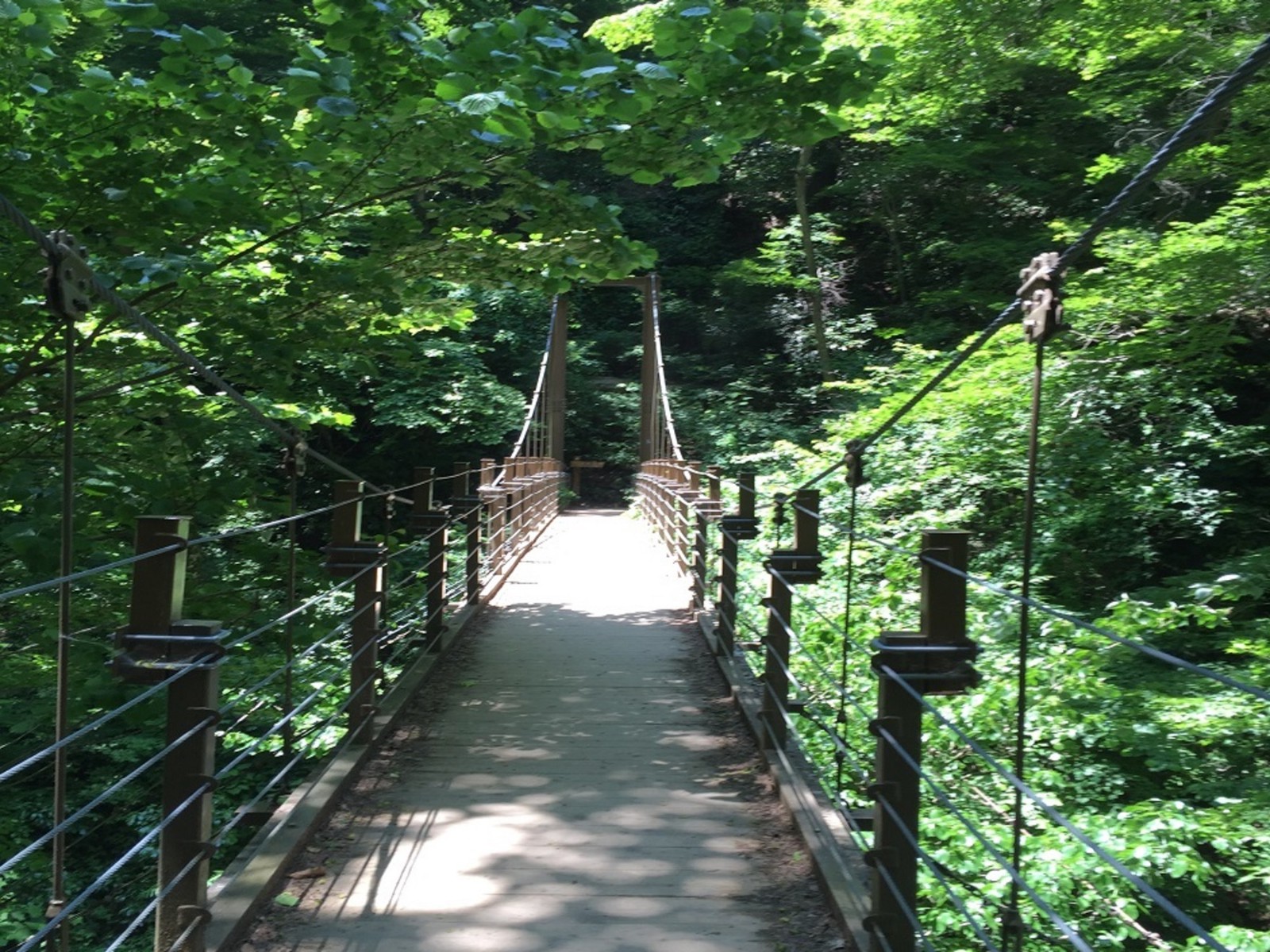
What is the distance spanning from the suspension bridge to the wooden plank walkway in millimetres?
12

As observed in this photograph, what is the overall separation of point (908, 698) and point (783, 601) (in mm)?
1660

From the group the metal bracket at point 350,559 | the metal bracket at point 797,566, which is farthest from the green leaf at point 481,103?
the metal bracket at point 797,566

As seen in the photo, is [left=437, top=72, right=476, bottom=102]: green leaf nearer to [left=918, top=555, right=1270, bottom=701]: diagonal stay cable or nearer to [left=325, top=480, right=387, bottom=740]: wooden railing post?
[left=325, top=480, right=387, bottom=740]: wooden railing post

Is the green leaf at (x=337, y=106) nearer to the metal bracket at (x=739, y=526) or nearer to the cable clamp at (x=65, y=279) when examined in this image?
the cable clamp at (x=65, y=279)

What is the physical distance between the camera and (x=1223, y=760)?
5.86m

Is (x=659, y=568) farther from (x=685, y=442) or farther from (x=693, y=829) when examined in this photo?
(x=685, y=442)

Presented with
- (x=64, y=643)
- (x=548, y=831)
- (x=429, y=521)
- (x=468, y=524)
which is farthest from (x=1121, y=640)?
(x=468, y=524)

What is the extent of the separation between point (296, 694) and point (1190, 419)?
706 cm

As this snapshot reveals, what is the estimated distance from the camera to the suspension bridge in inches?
81.3

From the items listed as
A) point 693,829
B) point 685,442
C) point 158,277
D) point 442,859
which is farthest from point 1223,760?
point 685,442

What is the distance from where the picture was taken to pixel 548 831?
3.13 meters

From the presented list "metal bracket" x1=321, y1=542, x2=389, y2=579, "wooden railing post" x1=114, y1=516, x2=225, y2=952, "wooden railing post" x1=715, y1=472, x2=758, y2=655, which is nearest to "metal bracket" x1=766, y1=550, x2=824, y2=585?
"wooden railing post" x1=715, y1=472, x2=758, y2=655

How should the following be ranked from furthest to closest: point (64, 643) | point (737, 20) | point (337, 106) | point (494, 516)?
point (494, 516), point (737, 20), point (337, 106), point (64, 643)

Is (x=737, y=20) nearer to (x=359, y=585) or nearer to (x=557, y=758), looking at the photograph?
(x=359, y=585)
